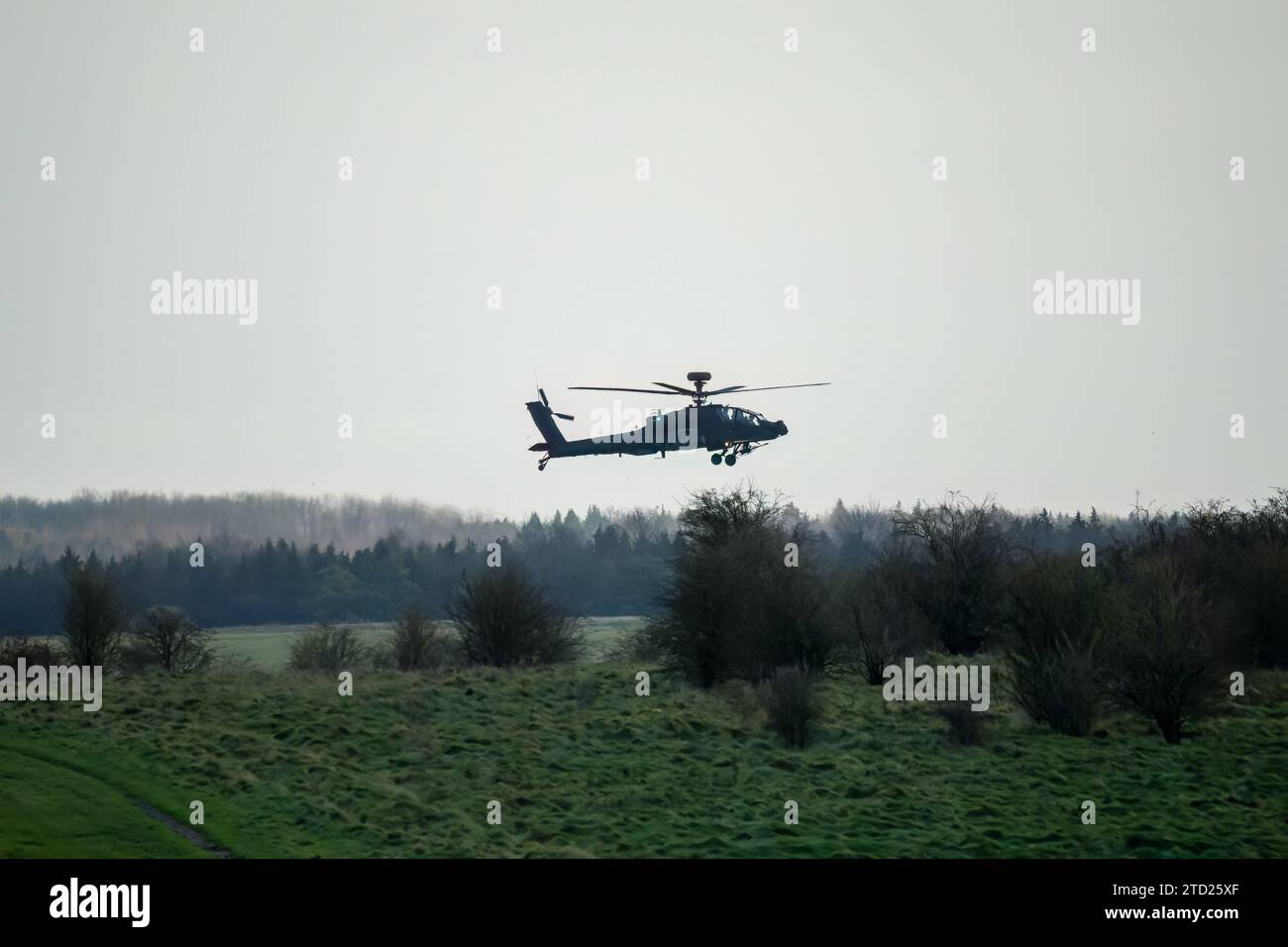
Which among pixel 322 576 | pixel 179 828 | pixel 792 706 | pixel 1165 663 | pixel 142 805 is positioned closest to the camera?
pixel 179 828

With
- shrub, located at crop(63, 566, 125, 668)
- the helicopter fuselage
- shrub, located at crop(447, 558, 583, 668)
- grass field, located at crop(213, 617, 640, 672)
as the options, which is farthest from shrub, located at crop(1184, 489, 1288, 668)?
shrub, located at crop(63, 566, 125, 668)

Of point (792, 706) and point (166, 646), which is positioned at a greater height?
point (166, 646)

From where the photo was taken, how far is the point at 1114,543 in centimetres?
6281

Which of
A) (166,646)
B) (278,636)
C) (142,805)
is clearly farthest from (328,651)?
(278,636)

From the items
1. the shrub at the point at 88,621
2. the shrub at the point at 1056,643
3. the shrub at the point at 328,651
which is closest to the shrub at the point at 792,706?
the shrub at the point at 1056,643

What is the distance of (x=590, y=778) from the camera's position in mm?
34375

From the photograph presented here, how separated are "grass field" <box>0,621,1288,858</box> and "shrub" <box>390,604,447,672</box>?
51.4 feet

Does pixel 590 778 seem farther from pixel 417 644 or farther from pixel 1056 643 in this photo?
pixel 417 644

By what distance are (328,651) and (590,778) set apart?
34742 mm
